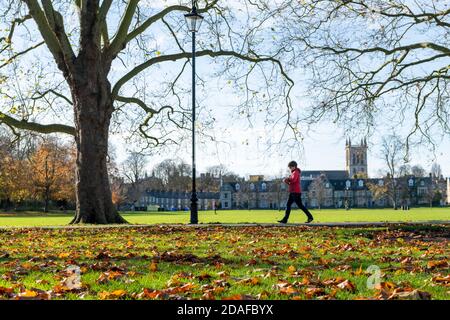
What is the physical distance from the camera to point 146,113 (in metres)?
25.2

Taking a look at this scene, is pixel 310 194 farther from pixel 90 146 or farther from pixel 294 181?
pixel 90 146

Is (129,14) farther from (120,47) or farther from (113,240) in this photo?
(113,240)

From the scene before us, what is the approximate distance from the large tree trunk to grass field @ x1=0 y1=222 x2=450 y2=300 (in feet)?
20.9

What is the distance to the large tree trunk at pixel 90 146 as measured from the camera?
17828 millimetres

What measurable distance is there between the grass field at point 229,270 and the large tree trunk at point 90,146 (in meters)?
6.38

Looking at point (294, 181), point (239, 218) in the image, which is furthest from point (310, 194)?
point (294, 181)

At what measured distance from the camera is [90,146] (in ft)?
58.7

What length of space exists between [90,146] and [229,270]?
12338 millimetres

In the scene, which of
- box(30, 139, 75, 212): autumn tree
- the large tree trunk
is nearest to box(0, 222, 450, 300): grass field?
the large tree trunk

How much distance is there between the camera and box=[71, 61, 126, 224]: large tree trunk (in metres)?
17.8

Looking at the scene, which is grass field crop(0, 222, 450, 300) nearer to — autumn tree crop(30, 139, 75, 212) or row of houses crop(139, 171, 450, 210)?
autumn tree crop(30, 139, 75, 212)

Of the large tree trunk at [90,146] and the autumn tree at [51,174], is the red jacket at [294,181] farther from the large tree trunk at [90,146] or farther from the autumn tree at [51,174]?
the autumn tree at [51,174]

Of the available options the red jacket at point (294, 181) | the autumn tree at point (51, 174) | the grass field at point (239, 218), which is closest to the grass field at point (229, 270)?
the red jacket at point (294, 181)
